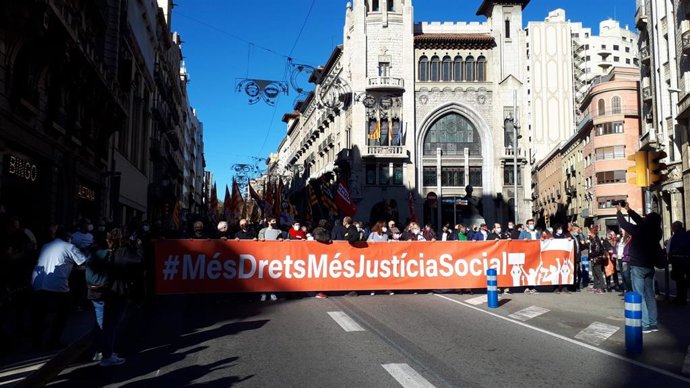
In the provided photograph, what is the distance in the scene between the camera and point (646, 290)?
984cm

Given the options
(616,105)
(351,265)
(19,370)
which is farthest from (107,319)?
(616,105)

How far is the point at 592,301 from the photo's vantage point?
14.0 metres

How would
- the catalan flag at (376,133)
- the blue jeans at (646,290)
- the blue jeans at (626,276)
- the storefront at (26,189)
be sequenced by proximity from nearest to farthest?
the blue jeans at (646,290)
the blue jeans at (626,276)
the storefront at (26,189)
the catalan flag at (376,133)

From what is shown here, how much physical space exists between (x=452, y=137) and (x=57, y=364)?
160 feet

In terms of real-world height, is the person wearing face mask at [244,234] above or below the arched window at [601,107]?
below

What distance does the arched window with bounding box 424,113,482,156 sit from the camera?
53.6 metres

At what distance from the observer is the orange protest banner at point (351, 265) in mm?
13383

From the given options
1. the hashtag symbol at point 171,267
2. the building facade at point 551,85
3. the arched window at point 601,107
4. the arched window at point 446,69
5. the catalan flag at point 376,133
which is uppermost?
the building facade at point 551,85

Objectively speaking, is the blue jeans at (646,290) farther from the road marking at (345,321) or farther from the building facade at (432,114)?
the building facade at (432,114)

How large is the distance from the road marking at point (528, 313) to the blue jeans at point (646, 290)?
1973 mm

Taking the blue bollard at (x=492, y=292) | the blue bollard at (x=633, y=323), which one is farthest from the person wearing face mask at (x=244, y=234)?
the blue bollard at (x=633, y=323)

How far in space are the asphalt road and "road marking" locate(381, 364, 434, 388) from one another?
1 cm

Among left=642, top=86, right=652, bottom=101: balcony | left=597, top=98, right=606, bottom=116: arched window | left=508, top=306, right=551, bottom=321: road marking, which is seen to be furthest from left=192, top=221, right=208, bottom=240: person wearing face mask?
left=597, top=98, right=606, bottom=116: arched window

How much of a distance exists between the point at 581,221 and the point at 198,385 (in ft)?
219
